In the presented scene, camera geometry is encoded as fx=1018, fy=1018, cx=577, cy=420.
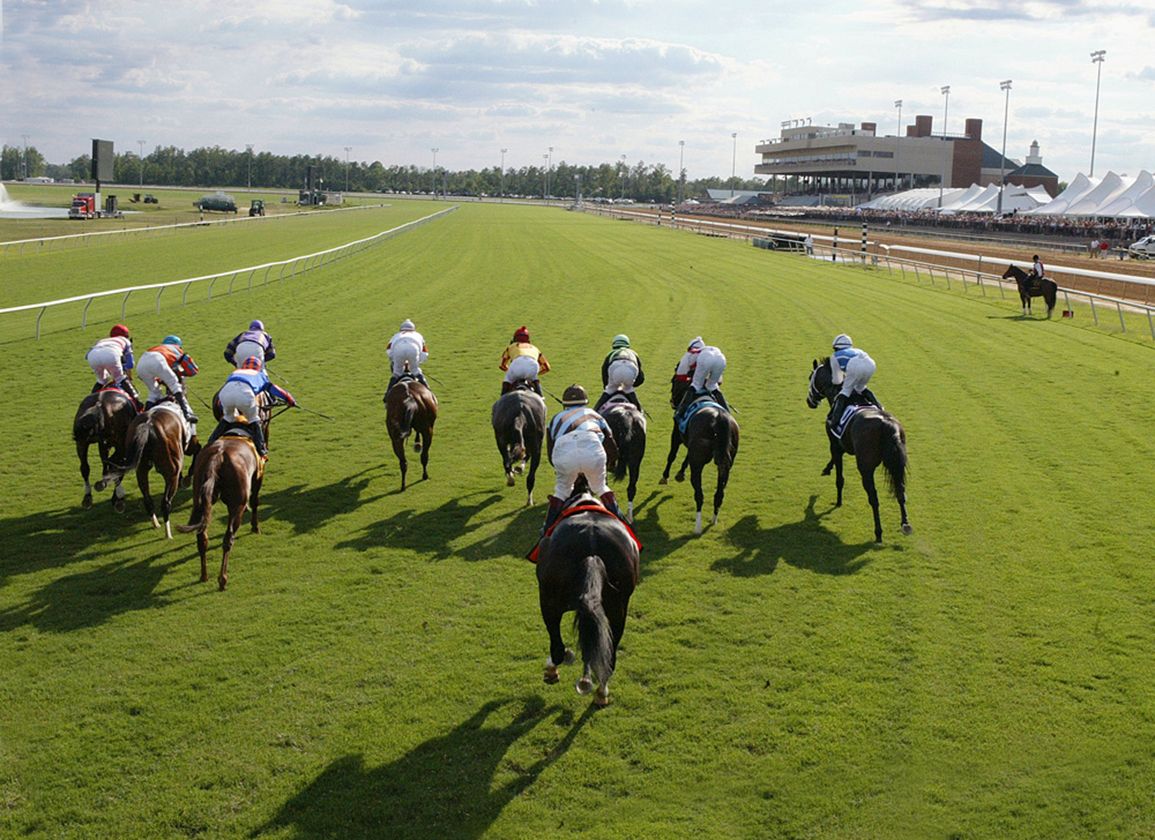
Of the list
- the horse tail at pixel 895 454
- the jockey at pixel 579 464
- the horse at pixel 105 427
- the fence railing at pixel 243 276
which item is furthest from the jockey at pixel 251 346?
the fence railing at pixel 243 276

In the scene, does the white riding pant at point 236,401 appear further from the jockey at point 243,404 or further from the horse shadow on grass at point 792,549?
the horse shadow on grass at point 792,549

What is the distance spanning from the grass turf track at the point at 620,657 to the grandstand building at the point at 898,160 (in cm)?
11055

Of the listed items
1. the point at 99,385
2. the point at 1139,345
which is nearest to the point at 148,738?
the point at 99,385

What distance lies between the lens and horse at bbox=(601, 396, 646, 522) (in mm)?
10344

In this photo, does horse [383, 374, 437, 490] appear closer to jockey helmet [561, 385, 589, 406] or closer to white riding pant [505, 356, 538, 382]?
white riding pant [505, 356, 538, 382]

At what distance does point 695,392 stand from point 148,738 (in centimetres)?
652

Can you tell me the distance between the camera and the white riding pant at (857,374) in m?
10.7

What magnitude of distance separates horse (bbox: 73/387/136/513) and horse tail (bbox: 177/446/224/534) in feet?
6.75

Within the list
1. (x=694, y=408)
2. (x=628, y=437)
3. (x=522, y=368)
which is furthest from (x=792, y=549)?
(x=522, y=368)

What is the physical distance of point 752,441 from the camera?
1387cm

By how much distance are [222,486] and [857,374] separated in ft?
21.0

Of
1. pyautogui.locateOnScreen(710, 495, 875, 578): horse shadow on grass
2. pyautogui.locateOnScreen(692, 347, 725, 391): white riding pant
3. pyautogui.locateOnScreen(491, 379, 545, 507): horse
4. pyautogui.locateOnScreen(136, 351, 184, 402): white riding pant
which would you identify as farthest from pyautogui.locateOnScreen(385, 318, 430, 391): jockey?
pyautogui.locateOnScreen(710, 495, 875, 578): horse shadow on grass

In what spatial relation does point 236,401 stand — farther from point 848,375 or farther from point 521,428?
point 848,375

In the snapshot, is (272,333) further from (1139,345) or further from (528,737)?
(1139,345)
